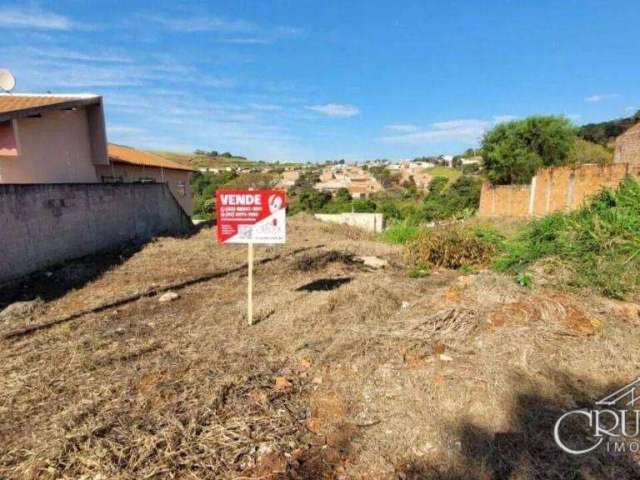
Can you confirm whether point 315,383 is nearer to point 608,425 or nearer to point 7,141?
point 608,425

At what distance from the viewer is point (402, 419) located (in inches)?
95.0

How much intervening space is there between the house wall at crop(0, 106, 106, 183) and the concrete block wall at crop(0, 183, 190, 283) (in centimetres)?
162

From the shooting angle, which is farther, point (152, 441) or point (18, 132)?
point (18, 132)

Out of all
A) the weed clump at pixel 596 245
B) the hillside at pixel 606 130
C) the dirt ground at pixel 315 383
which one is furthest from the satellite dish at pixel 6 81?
the hillside at pixel 606 130

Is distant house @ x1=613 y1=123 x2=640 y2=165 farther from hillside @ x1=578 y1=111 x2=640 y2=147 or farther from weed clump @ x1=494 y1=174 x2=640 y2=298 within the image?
hillside @ x1=578 y1=111 x2=640 y2=147

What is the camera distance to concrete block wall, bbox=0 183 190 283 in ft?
20.4

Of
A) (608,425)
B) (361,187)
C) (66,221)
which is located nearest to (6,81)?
(66,221)

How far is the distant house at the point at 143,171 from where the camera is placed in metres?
12.8

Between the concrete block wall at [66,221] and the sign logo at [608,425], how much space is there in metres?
7.56

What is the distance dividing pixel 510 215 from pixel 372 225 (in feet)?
20.7

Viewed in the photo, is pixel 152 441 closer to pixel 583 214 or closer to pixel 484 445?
pixel 484 445

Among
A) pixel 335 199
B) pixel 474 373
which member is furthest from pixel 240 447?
pixel 335 199

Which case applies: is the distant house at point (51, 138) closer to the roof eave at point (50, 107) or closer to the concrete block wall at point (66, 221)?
the roof eave at point (50, 107)

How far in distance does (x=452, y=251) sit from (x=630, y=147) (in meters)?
17.0
